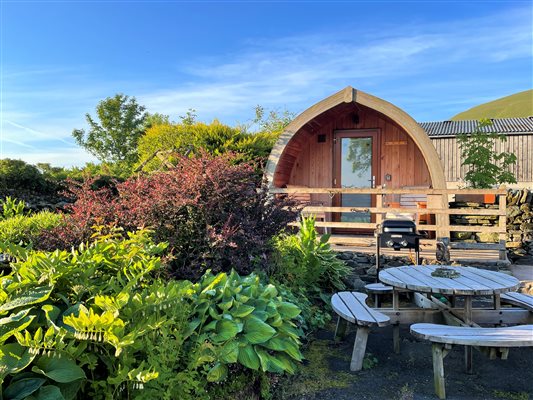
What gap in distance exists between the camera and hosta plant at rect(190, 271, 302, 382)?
2.52 m

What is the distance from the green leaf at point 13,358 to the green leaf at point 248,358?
1.16m

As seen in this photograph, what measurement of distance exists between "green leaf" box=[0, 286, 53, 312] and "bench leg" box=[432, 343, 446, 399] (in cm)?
274

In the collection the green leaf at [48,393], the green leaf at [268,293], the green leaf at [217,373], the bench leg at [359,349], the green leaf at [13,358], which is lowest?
the bench leg at [359,349]

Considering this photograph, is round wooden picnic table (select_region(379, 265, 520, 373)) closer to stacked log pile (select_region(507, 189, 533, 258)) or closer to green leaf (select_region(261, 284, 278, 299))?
green leaf (select_region(261, 284, 278, 299))

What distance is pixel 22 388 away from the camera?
1926 mm

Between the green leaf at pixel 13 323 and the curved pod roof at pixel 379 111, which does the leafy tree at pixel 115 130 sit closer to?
the curved pod roof at pixel 379 111

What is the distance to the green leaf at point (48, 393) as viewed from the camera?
1.90m

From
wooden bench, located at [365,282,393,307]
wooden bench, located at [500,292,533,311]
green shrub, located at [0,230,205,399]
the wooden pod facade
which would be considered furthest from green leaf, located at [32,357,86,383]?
the wooden pod facade

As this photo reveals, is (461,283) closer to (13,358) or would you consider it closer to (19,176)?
(13,358)

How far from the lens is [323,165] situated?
1046 centimetres

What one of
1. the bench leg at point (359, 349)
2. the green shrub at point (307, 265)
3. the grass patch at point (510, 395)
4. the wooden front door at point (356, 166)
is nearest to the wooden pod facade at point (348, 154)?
the wooden front door at point (356, 166)

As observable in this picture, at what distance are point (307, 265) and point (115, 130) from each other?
22.9 metres

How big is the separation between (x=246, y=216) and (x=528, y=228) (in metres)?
7.72

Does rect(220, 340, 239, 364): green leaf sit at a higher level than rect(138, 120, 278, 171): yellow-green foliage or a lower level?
lower
